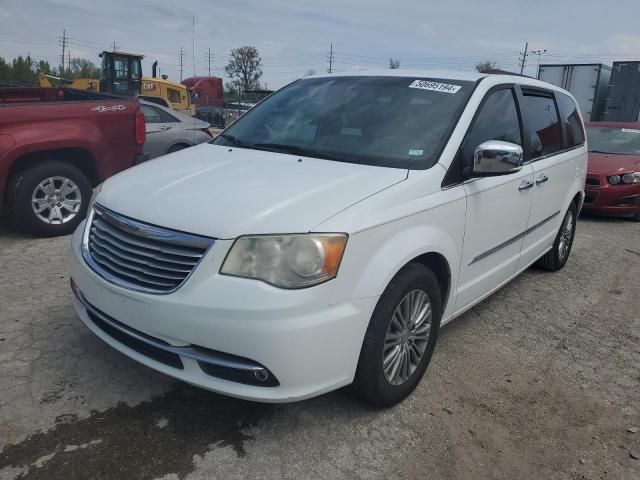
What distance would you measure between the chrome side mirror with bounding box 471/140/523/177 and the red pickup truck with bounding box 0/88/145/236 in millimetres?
4391

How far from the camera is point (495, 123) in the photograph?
Answer: 359 cm

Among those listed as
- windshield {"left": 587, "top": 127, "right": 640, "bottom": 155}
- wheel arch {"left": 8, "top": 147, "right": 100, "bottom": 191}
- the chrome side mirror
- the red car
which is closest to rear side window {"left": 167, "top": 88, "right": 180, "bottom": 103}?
windshield {"left": 587, "top": 127, "right": 640, "bottom": 155}

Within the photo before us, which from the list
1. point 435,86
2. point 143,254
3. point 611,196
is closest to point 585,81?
point 611,196

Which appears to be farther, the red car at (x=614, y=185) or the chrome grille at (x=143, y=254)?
the red car at (x=614, y=185)

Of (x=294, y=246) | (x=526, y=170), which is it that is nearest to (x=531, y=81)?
(x=526, y=170)

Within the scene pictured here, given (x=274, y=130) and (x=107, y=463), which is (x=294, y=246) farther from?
(x=274, y=130)

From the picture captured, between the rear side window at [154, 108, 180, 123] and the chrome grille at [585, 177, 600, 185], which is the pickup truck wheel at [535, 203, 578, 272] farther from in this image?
the rear side window at [154, 108, 180, 123]

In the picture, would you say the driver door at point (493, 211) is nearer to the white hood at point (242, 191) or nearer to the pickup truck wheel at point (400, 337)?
the pickup truck wheel at point (400, 337)

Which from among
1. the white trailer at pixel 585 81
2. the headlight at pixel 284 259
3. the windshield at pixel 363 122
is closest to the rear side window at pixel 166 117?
the windshield at pixel 363 122

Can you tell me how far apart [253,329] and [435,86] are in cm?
210

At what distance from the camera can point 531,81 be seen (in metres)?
4.36

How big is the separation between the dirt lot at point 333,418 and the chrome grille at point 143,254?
0.71 meters

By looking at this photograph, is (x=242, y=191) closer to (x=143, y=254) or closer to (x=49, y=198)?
(x=143, y=254)

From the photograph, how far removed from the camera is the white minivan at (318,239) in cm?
232
